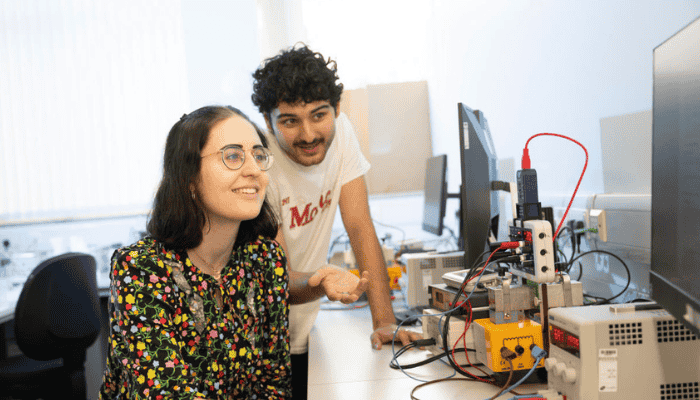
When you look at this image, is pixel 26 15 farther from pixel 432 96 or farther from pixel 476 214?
pixel 476 214

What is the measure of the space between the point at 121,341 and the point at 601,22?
1.53 meters

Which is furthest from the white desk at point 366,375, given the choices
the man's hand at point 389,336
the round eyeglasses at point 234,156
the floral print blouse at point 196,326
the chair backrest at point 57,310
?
the chair backrest at point 57,310

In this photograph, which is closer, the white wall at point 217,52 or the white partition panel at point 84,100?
the white partition panel at point 84,100

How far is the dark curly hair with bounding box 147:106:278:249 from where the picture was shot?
115cm

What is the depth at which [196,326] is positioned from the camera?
3.69 feet

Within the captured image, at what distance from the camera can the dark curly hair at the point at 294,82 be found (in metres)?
1.65

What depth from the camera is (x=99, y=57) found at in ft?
13.4

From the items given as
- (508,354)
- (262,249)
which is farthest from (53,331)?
(508,354)

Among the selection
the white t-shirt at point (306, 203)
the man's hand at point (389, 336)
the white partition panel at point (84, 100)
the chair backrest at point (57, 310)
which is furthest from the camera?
the white partition panel at point (84, 100)

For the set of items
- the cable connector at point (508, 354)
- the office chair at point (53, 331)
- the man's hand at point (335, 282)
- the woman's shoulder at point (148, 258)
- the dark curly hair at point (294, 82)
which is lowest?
the office chair at point (53, 331)

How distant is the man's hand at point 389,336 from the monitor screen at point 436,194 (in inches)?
35.7

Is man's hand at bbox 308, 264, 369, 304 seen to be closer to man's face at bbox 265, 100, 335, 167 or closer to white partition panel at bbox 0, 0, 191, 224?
man's face at bbox 265, 100, 335, 167

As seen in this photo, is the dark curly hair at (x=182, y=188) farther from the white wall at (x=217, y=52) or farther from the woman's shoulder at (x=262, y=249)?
the white wall at (x=217, y=52)

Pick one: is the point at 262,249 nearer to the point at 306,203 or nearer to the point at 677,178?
the point at 306,203
